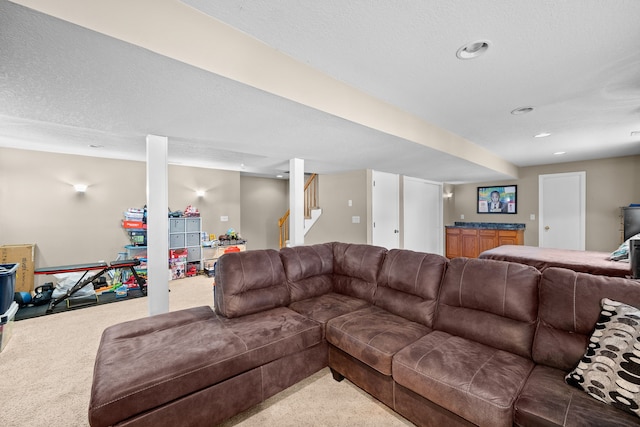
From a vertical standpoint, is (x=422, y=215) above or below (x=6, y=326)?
above

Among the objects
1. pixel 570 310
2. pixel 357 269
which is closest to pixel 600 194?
pixel 570 310

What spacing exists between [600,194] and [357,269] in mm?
5872

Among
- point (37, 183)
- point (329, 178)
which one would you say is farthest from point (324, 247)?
point (37, 183)

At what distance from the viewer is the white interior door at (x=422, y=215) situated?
19.9ft

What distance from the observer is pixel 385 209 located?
551 centimetres

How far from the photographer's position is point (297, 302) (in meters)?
2.51

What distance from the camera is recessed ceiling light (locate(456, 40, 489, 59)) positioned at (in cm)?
163

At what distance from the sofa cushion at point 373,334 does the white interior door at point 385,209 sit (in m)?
3.17

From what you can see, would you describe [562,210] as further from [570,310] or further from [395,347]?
[395,347]

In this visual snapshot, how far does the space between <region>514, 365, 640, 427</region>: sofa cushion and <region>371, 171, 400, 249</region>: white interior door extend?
12.9 ft

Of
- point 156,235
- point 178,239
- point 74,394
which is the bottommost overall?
point 74,394

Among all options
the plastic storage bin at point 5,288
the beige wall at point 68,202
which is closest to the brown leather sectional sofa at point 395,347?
the plastic storage bin at point 5,288

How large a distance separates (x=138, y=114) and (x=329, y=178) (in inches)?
163

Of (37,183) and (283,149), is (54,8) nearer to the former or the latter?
(283,149)
